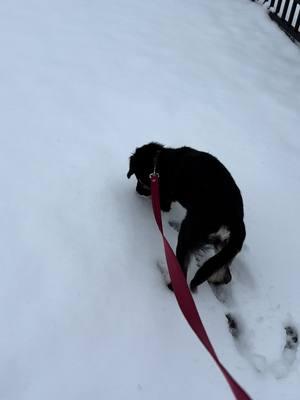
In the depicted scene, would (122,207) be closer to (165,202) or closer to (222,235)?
(165,202)

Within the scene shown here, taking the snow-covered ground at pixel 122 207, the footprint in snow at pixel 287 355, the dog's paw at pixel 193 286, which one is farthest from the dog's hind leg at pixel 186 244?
the footprint in snow at pixel 287 355

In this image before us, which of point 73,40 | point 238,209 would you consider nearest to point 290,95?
point 73,40

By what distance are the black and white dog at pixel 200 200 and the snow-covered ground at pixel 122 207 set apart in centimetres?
29

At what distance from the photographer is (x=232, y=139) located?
4297 mm

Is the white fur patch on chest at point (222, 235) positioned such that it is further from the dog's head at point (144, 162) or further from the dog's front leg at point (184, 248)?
the dog's head at point (144, 162)

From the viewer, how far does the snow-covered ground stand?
2.33m

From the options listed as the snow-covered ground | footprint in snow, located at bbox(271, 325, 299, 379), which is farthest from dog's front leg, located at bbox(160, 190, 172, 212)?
footprint in snow, located at bbox(271, 325, 299, 379)

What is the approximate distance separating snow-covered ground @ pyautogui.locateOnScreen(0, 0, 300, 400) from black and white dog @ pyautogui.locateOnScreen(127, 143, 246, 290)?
11.3 inches

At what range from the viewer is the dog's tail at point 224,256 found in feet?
8.16

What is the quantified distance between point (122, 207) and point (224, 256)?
100cm

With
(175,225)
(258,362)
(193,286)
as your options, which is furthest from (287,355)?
(175,225)

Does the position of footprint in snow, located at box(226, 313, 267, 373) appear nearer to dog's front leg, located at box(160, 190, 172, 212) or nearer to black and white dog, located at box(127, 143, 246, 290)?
black and white dog, located at box(127, 143, 246, 290)

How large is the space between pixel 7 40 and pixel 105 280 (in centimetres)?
344

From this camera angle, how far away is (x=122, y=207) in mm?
3232
